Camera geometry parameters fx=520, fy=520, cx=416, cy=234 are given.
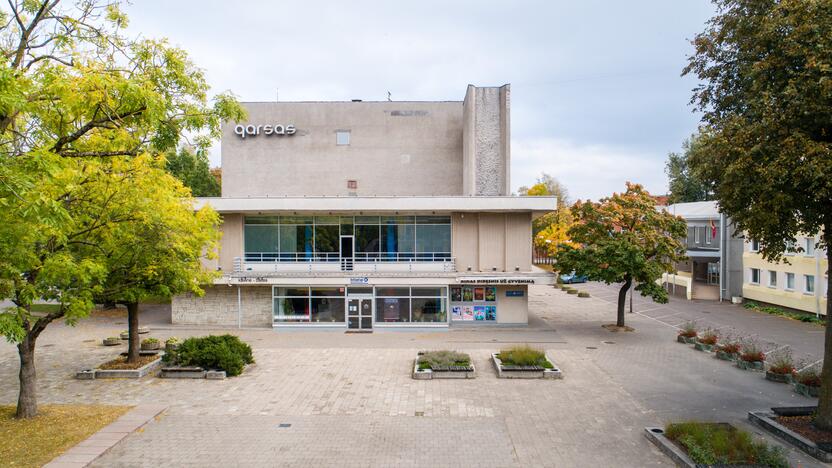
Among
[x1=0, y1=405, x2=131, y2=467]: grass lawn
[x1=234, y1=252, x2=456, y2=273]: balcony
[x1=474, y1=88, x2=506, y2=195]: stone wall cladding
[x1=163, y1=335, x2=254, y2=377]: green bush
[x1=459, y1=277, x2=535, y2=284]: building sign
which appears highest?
[x1=474, y1=88, x2=506, y2=195]: stone wall cladding

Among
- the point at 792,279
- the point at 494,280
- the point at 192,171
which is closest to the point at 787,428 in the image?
the point at 494,280

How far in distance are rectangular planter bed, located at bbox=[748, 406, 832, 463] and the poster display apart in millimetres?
14074

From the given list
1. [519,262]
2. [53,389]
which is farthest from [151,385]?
[519,262]

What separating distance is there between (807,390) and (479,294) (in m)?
14.0

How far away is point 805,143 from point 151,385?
60.0 ft

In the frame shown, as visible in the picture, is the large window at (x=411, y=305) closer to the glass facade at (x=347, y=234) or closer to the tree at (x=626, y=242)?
the glass facade at (x=347, y=234)

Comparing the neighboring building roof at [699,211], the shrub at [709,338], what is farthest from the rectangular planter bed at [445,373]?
the neighboring building roof at [699,211]

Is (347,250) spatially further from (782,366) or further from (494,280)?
(782,366)

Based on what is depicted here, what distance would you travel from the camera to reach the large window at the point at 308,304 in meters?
26.1

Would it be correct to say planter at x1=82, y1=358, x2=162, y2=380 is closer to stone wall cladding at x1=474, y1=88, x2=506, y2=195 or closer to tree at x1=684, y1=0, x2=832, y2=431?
tree at x1=684, y1=0, x2=832, y2=431

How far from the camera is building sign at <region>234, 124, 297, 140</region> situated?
31.0 m

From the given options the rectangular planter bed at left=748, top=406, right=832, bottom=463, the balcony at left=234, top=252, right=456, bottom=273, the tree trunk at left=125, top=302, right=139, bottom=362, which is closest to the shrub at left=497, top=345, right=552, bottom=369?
the rectangular planter bed at left=748, top=406, right=832, bottom=463

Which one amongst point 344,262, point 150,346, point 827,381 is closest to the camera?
point 827,381

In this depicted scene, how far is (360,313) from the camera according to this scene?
2606 centimetres
